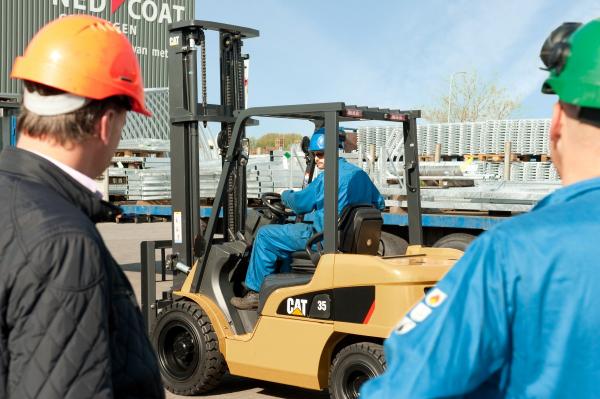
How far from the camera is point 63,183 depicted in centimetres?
170

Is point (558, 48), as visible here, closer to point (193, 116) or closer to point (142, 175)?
point (193, 116)

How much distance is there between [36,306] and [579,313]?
3.11 ft

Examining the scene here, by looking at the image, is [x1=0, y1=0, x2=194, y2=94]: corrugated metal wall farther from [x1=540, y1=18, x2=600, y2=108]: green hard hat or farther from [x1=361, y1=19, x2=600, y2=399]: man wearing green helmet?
[x1=361, y1=19, x2=600, y2=399]: man wearing green helmet

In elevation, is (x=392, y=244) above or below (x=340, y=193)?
below

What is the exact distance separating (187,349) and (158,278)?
6130 millimetres

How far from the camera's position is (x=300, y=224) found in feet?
20.7

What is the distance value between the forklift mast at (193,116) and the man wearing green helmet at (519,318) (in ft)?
17.3

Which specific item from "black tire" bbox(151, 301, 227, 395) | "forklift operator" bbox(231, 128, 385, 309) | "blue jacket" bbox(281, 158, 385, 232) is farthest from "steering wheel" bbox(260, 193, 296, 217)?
"black tire" bbox(151, 301, 227, 395)

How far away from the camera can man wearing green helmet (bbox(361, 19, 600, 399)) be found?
4.59 ft

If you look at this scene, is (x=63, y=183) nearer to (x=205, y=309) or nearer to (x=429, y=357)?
(x=429, y=357)

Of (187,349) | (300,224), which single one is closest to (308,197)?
(300,224)

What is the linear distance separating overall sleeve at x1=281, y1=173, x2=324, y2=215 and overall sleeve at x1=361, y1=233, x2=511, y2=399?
4478 millimetres

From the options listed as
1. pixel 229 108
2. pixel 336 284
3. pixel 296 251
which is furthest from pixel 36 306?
pixel 229 108

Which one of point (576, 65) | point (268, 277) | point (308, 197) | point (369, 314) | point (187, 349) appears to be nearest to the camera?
point (576, 65)
